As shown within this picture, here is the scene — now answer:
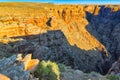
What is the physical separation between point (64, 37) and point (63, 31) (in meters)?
23.9

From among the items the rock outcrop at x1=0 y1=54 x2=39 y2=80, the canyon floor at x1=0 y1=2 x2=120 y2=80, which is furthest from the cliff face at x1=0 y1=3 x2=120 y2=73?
the rock outcrop at x1=0 y1=54 x2=39 y2=80

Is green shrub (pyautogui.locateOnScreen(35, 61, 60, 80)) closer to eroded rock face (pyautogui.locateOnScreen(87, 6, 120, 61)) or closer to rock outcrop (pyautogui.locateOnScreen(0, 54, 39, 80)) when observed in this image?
rock outcrop (pyautogui.locateOnScreen(0, 54, 39, 80))

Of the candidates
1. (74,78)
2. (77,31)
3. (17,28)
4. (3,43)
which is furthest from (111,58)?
(74,78)

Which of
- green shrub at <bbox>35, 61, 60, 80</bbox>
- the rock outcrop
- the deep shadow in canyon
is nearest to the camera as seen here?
the rock outcrop

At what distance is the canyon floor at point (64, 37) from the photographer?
39.0m

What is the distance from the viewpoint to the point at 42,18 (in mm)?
64500

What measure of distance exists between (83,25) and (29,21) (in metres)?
58.3

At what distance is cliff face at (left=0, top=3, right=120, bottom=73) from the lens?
1879 inches

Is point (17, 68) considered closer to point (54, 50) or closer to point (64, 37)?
point (54, 50)

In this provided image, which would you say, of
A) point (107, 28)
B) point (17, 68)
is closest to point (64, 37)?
point (17, 68)

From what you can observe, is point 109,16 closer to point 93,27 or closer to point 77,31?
point 93,27

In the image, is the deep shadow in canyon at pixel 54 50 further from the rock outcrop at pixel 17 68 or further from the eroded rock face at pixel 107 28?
the rock outcrop at pixel 17 68

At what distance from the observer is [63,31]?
89688 millimetres

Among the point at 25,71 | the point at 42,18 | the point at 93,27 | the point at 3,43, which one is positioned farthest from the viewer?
the point at 93,27
